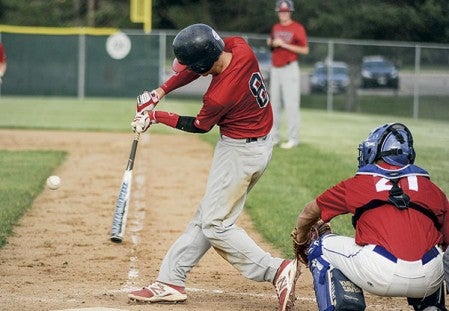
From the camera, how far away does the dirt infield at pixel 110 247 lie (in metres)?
6.84

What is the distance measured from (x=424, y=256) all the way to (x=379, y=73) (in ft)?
79.0

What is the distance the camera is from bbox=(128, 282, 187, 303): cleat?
261 inches

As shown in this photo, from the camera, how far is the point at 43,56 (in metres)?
30.9

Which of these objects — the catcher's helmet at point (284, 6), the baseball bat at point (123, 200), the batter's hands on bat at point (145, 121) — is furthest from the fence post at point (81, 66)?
the batter's hands on bat at point (145, 121)

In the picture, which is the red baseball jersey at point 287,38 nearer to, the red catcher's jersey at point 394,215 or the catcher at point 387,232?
the catcher at point 387,232

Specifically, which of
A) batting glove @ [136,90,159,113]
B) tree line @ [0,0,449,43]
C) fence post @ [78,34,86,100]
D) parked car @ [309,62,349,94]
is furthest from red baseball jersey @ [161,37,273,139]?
fence post @ [78,34,86,100]

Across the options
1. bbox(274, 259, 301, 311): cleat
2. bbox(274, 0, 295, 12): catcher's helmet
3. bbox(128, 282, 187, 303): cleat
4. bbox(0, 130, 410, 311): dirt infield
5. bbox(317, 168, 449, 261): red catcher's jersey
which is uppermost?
bbox(274, 0, 295, 12): catcher's helmet

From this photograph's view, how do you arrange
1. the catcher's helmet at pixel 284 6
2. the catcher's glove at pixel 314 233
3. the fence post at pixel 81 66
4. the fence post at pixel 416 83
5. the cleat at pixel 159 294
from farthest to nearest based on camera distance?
1. the fence post at pixel 81 66
2. the fence post at pixel 416 83
3. the catcher's helmet at pixel 284 6
4. the cleat at pixel 159 294
5. the catcher's glove at pixel 314 233

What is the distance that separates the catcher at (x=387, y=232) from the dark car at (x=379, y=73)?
922 inches

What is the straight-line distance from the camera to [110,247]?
348 inches

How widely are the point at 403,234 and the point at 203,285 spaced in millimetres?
2251

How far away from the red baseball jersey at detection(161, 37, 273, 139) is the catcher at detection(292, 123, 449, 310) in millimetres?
946

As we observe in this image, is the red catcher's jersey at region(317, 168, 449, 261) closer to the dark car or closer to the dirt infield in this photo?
the dirt infield

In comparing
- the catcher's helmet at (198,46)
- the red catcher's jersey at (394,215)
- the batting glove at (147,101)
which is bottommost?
the red catcher's jersey at (394,215)
